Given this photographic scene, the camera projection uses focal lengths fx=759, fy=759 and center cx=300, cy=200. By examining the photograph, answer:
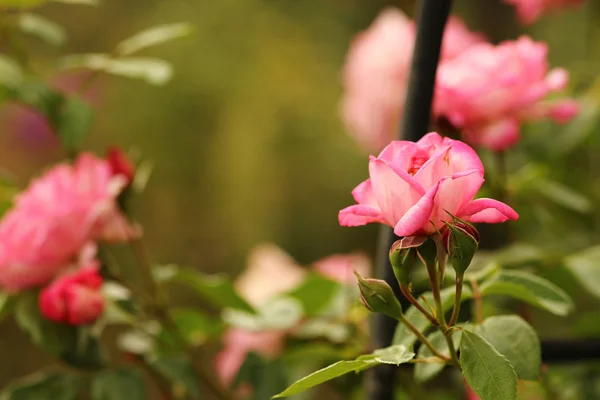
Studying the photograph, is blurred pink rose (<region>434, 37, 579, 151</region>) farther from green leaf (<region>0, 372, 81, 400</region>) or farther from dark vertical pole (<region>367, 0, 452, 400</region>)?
Result: green leaf (<region>0, 372, 81, 400</region>)

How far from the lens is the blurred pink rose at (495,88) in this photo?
384mm

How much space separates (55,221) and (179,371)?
0.10m

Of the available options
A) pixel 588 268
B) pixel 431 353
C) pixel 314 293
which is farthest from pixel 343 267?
pixel 431 353

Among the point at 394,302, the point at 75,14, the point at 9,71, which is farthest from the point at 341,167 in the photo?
the point at 394,302

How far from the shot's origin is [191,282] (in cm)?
42

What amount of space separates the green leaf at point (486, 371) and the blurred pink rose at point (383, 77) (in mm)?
341

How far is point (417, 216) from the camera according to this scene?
0.69 ft

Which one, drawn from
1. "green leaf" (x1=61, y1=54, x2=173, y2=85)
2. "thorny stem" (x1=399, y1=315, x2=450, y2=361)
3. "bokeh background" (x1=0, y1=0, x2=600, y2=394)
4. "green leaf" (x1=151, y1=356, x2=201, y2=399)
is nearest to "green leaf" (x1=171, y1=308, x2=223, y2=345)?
"green leaf" (x1=151, y1=356, x2=201, y2=399)

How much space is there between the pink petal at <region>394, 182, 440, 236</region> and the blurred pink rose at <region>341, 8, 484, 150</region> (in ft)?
1.12

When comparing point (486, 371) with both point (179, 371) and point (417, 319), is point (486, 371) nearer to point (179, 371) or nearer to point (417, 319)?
point (417, 319)

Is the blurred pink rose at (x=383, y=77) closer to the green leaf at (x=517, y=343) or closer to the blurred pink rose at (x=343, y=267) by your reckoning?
the blurred pink rose at (x=343, y=267)

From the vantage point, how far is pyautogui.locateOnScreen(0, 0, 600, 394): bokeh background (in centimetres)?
127

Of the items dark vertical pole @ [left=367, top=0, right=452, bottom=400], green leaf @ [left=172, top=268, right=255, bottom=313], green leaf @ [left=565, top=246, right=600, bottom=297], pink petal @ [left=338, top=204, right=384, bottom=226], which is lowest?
green leaf @ [left=172, top=268, right=255, bottom=313]

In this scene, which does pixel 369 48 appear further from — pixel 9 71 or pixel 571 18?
pixel 571 18
